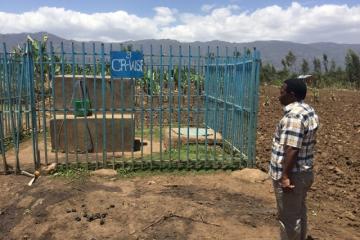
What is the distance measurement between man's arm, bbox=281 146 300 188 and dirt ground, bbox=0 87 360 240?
1.46 m

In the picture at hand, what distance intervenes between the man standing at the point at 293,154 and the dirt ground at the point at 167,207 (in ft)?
3.90

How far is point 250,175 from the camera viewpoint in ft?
26.4

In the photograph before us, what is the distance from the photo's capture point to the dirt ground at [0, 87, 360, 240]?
5625 mm

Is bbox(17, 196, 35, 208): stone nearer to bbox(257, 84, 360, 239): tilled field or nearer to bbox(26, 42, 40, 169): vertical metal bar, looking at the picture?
bbox(26, 42, 40, 169): vertical metal bar

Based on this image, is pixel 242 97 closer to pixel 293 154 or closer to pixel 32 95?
pixel 32 95

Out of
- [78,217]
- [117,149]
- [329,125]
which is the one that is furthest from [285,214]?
[329,125]

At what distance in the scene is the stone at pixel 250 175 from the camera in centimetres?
795

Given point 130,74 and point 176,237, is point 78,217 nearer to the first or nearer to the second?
point 176,237

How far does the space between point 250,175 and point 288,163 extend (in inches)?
153

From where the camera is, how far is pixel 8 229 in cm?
583

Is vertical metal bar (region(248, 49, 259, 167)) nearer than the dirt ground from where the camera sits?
No

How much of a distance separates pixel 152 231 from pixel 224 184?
2403 millimetres

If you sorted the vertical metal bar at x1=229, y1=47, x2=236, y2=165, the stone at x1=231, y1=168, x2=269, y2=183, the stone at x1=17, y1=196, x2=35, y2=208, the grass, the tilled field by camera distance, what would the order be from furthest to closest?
the vertical metal bar at x1=229, y1=47, x2=236, y2=165 < the stone at x1=231, y1=168, x2=269, y2=183 < the grass < the stone at x1=17, y1=196, x2=35, y2=208 < the tilled field

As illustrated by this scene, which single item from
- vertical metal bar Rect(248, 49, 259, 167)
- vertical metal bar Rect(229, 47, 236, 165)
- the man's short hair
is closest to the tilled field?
vertical metal bar Rect(248, 49, 259, 167)
